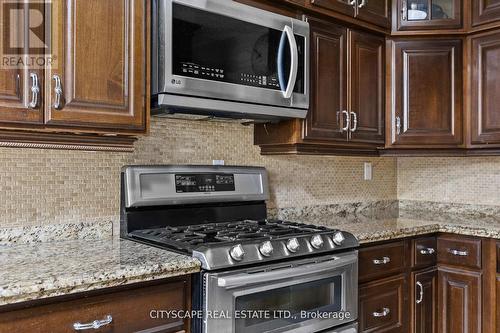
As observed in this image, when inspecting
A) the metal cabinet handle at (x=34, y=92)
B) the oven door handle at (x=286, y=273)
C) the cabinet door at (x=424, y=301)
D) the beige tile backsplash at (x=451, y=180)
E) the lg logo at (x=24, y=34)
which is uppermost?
the lg logo at (x=24, y=34)

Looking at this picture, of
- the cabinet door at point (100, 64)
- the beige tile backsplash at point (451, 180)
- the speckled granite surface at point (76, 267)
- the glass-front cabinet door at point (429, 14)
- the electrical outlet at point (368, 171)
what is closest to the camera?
the speckled granite surface at point (76, 267)

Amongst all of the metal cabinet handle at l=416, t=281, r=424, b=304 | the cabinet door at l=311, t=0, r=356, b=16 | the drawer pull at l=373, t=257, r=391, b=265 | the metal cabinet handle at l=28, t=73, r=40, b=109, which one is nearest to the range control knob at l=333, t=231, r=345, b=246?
the drawer pull at l=373, t=257, r=391, b=265

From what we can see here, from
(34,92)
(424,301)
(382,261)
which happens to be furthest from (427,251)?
(34,92)

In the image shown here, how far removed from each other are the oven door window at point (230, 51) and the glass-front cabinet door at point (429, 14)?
829mm

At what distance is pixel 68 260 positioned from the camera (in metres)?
1.49

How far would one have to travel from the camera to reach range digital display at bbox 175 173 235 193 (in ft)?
6.90

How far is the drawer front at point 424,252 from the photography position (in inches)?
95.7

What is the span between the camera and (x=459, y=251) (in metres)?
2.46

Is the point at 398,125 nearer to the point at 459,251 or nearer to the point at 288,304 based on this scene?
the point at 459,251

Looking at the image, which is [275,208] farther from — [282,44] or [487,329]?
[487,329]

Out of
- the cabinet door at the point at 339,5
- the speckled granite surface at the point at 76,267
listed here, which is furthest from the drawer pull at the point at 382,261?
the cabinet door at the point at 339,5

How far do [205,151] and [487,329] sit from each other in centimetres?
170

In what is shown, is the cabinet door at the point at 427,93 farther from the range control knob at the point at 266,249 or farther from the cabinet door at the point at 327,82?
the range control knob at the point at 266,249

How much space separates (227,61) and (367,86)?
3.21ft
